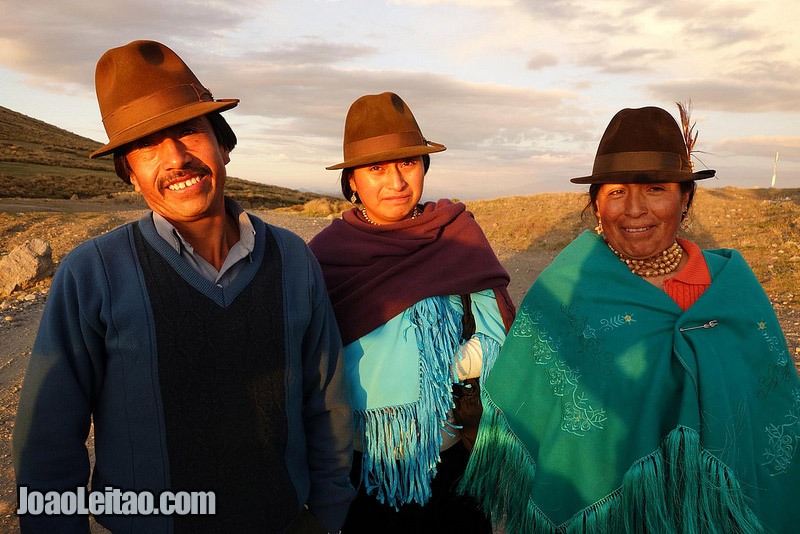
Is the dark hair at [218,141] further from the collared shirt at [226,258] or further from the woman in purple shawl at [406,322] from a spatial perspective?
the woman in purple shawl at [406,322]

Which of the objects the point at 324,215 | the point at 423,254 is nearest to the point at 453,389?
the point at 423,254

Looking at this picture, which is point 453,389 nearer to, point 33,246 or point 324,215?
point 33,246

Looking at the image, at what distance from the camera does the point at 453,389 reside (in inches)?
89.3

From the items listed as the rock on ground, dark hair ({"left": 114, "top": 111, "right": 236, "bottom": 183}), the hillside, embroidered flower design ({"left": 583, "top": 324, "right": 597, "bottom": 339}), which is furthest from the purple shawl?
the hillside

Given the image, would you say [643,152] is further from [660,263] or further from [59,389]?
[59,389]

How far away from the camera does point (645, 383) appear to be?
1811 millimetres

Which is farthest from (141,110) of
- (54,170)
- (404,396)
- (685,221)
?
(54,170)

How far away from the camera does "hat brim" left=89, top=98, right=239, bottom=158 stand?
1.50 meters

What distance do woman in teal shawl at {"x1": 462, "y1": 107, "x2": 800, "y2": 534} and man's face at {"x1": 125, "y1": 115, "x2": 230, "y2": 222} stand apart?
1323 mm

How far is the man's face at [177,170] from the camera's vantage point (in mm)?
1593

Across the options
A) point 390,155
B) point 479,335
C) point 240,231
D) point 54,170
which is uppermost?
point 54,170

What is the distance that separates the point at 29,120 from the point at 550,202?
6715cm

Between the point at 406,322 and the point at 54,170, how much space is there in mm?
46033

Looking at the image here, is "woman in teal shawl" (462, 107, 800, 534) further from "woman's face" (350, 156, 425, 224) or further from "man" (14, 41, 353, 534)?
"man" (14, 41, 353, 534)
